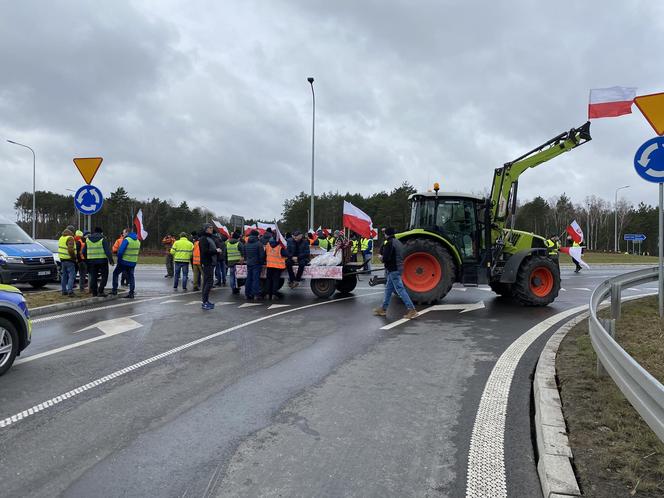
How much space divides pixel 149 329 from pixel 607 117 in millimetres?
9411

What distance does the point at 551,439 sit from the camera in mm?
3613

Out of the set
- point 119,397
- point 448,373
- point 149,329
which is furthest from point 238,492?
point 149,329

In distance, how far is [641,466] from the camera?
3.18 meters

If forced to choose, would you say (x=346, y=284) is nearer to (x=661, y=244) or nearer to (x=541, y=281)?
(x=541, y=281)

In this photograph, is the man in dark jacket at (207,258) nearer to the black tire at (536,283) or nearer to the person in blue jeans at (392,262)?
the person in blue jeans at (392,262)

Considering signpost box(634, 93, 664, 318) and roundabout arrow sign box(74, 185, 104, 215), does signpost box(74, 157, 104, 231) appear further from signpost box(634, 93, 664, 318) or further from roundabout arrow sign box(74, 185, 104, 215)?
signpost box(634, 93, 664, 318)

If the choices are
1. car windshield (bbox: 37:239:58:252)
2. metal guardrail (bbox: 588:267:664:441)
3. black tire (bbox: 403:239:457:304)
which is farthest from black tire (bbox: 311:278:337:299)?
car windshield (bbox: 37:239:58:252)

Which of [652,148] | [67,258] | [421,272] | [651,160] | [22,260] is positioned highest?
[652,148]

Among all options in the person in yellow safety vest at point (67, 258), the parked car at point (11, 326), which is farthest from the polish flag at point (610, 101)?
the person in yellow safety vest at point (67, 258)

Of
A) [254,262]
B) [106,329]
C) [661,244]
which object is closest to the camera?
[661,244]

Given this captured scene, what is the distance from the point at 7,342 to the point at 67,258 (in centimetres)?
718

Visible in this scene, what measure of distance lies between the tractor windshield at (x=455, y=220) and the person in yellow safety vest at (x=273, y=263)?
354 cm

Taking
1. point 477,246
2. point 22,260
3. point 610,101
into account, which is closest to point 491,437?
point 477,246

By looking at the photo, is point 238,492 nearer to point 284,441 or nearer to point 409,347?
point 284,441
